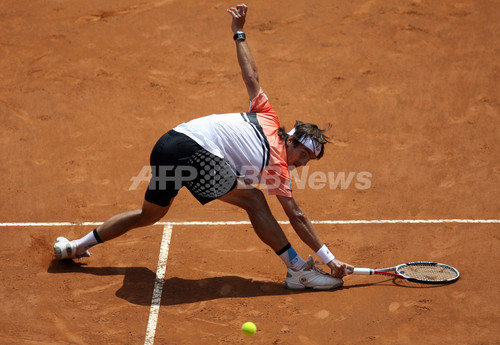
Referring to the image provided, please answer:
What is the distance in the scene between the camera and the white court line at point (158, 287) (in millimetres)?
6520

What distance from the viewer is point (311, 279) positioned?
7.04 meters

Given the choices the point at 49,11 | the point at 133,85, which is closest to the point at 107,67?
the point at 133,85

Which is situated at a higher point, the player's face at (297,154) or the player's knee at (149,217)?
the player's face at (297,154)

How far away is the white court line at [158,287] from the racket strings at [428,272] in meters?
2.18

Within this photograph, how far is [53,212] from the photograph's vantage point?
842 centimetres

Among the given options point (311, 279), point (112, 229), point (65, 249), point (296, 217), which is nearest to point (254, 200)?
point (296, 217)

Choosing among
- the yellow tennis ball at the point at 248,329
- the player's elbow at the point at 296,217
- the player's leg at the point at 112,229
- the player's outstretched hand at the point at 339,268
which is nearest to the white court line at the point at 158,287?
the player's leg at the point at 112,229

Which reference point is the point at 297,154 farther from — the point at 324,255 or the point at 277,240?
the point at 324,255

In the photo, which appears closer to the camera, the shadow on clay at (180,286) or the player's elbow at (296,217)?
the player's elbow at (296,217)

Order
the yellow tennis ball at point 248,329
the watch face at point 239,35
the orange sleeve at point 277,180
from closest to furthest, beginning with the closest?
the yellow tennis ball at point 248,329
the orange sleeve at point 277,180
the watch face at point 239,35

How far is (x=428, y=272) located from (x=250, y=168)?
6.24 ft

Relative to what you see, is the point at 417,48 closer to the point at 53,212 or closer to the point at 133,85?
the point at 133,85

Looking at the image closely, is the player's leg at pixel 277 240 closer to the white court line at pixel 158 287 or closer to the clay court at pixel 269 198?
the clay court at pixel 269 198

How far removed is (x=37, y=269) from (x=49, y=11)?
596 centimetres
